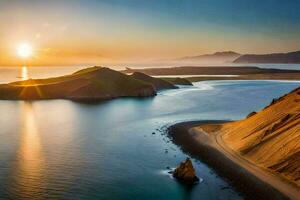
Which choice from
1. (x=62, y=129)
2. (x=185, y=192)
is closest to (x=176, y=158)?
(x=185, y=192)

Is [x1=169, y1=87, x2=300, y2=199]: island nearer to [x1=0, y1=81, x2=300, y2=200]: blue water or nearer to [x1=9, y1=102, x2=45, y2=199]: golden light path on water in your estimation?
[x1=0, y1=81, x2=300, y2=200]: blue water

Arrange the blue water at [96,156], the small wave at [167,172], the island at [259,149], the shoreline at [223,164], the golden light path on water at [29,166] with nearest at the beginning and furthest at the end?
the golden light path on water at [29,166] < the shoreline at [223,164] < the blue water at [96,156] < the island at [259,149] < the small wave at [167,172]

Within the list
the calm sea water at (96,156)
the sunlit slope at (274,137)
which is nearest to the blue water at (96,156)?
the calm sea water at (96,156)

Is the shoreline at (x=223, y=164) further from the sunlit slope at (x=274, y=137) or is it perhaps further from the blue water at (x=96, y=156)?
the sunlit slope at (x=274, y=137)

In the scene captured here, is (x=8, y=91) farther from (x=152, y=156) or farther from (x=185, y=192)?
(x=185, y=192)

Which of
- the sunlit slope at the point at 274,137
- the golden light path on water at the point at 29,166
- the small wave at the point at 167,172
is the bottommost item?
the golden light path on water at the point at 29,166

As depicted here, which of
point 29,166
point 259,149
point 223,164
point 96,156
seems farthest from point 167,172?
point 29,166

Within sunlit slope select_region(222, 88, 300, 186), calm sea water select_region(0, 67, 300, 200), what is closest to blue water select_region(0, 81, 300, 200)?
calm sea water select_region(0, 67, 300, 200)

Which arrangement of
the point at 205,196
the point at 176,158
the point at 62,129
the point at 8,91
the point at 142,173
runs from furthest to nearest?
1. the point at 8,91
2. the point at 62,129
3. the point at 176,158
4. the point at 142,173
5. the point at 205,196
